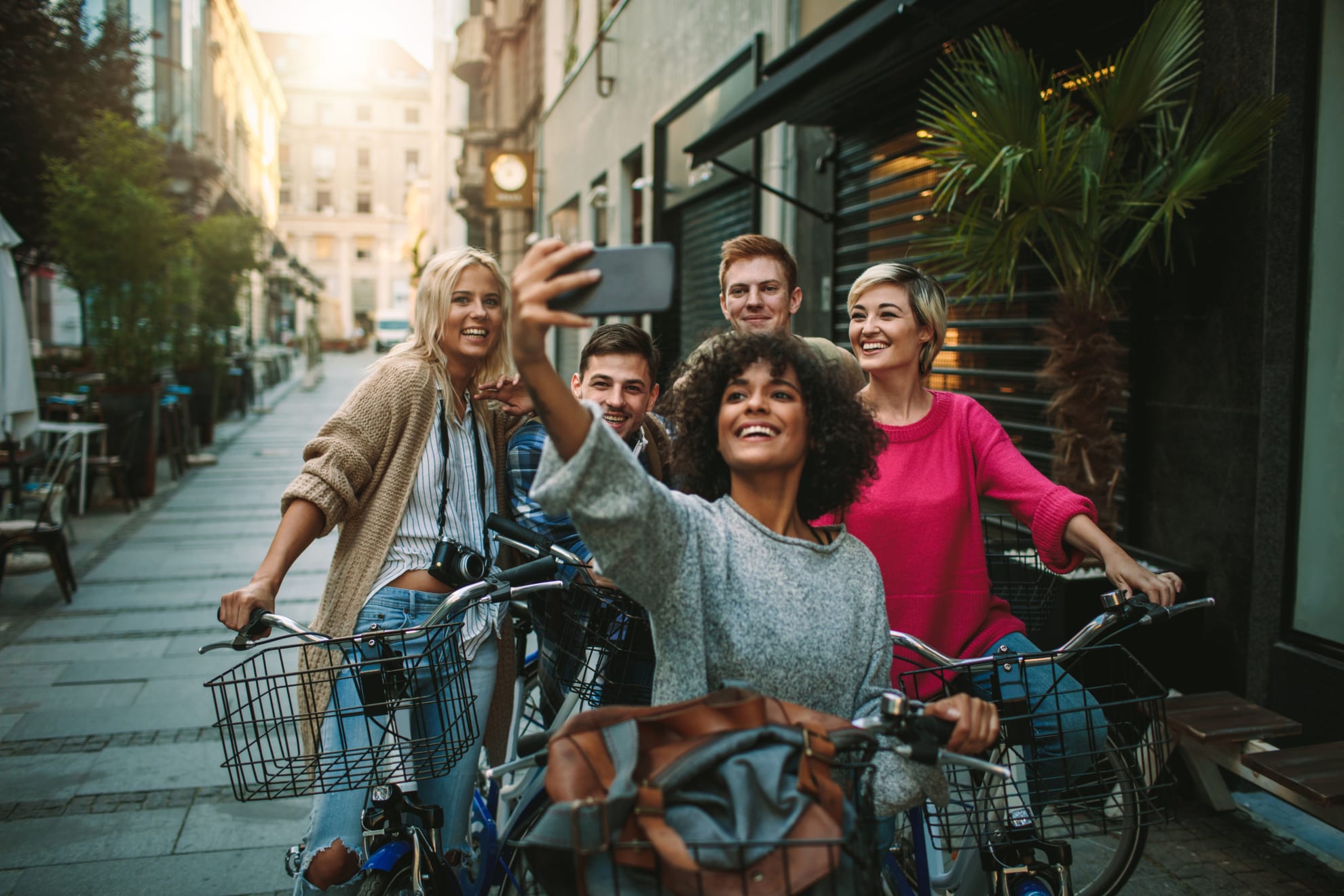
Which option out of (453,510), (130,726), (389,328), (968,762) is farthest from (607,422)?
(389,328)

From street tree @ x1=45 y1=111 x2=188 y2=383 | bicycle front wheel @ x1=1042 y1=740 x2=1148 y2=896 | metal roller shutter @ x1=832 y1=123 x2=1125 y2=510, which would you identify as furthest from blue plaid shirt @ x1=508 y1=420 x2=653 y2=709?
street tree @ x1=45 y1=111 x2=188 y2=383

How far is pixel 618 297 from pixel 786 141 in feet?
24.7

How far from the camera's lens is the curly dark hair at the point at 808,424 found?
1910 millimetres

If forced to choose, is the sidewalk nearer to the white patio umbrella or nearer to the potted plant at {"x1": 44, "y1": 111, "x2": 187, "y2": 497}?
the white patio umbrella

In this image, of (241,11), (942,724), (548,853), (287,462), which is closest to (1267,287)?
(942,724)

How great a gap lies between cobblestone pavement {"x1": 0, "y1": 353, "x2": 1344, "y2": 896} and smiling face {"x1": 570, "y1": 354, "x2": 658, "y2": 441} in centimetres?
204

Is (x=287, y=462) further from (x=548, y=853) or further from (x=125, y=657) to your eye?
(x=548, y=853)

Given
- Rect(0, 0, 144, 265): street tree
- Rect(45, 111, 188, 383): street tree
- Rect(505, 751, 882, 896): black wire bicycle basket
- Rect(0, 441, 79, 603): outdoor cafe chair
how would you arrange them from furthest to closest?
1. Rect(0, 0, 144, 265): street tree
2. Rect(45, 111, 188, 383): street tree
3. Rect(0, 441, 79, 603): outdoor cafe chair
4. Rect(505, 751, 882, 896): black wire bicycle basket

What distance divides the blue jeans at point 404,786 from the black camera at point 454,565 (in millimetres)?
114

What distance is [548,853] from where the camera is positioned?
138cm

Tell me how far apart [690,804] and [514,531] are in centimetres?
119

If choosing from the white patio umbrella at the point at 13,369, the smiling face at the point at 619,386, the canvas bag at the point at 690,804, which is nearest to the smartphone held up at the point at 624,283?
the canvas bag at the point at 690,804

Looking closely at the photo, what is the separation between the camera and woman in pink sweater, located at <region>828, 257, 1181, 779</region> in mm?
2506

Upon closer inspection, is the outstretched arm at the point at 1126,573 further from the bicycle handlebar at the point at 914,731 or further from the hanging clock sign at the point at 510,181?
the hanging clock sign at the point at 510,181
